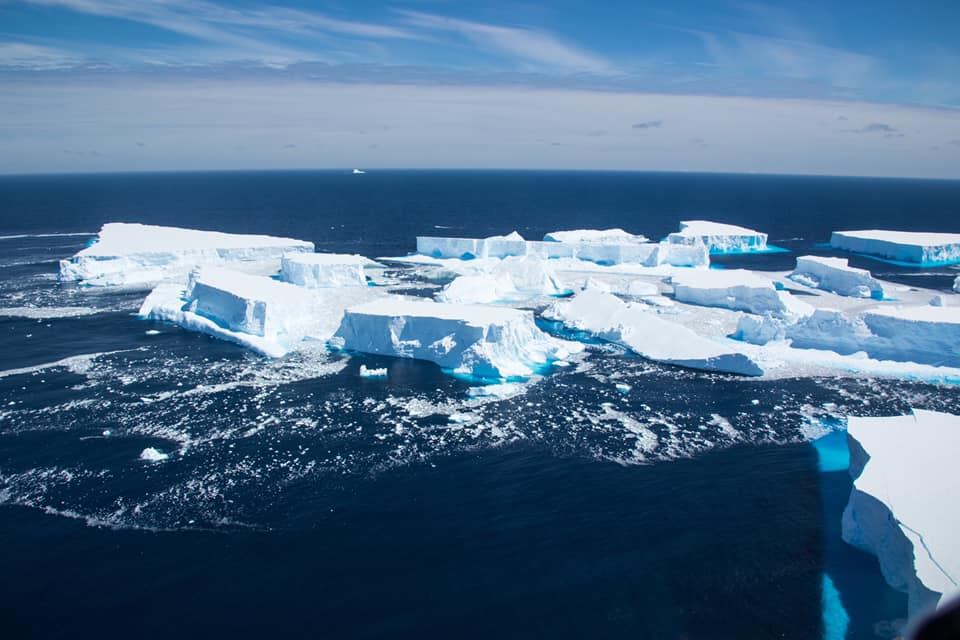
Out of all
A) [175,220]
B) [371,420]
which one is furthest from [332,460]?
[175,220]

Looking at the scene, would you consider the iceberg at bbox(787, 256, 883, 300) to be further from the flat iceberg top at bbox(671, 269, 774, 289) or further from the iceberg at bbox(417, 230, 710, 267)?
the iceberg at bbox(417, 230, 710, 267)

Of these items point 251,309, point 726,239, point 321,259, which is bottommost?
point 251,309

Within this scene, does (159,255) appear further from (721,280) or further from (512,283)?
(721,280)

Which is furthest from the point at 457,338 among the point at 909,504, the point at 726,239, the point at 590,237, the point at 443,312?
the point at 726,239

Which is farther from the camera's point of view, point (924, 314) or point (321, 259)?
point (321, 259)

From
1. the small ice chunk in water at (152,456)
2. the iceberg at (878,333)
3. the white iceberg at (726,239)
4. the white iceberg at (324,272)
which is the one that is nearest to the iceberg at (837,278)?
the iceberg at (878,333)

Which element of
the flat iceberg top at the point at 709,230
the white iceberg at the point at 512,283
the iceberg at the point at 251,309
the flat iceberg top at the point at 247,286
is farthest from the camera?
the flat iceberg top at the point at 709,230

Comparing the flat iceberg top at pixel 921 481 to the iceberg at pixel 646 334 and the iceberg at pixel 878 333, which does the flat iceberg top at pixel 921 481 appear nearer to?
the iceberg at pixel 646 334
